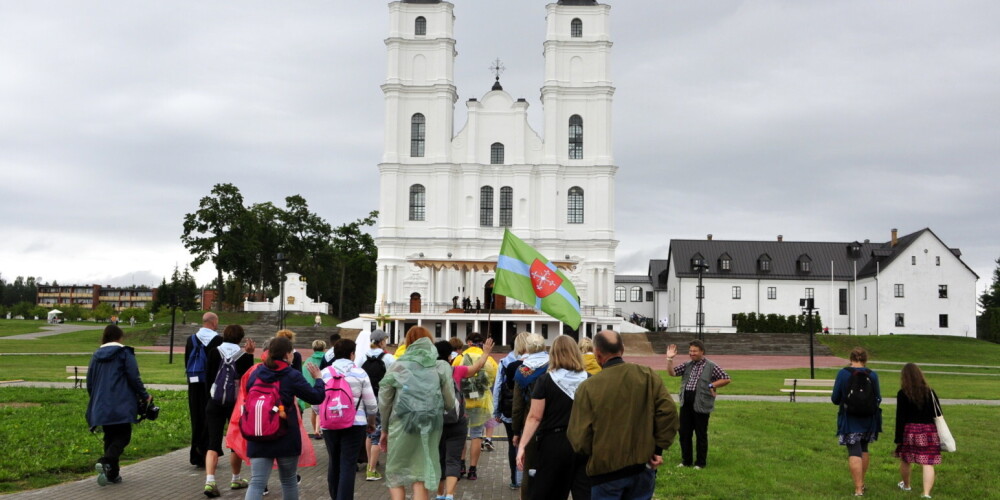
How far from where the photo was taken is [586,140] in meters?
65.3

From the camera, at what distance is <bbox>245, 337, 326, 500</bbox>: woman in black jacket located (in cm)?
809

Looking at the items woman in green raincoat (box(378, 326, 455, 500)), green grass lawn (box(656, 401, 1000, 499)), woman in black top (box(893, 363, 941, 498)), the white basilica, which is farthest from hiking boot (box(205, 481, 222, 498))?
the white basilica

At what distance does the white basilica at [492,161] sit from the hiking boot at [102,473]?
171ft

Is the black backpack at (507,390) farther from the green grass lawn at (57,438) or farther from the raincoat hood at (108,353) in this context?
the green grass lawn at (57,438)

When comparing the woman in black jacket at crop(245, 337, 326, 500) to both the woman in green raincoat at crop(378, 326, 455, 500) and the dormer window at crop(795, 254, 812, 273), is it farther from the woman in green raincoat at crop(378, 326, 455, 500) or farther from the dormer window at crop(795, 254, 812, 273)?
the dormer window at crop(795, 254, 812, 273)

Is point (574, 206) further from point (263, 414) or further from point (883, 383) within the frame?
point (263, 414)

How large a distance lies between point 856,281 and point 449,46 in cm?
4141

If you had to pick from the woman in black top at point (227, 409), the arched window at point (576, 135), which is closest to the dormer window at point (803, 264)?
the arched window at point (576, 135)

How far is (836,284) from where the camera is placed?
7625 centimetres

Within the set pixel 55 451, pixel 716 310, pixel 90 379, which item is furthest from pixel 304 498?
pixel 716 310

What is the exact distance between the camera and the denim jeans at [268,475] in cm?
807

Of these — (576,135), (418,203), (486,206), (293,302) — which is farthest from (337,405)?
(293,302)

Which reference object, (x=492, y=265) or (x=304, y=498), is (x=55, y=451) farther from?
(x=492, y=265)

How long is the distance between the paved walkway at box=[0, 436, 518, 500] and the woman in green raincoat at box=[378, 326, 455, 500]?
2.04m
